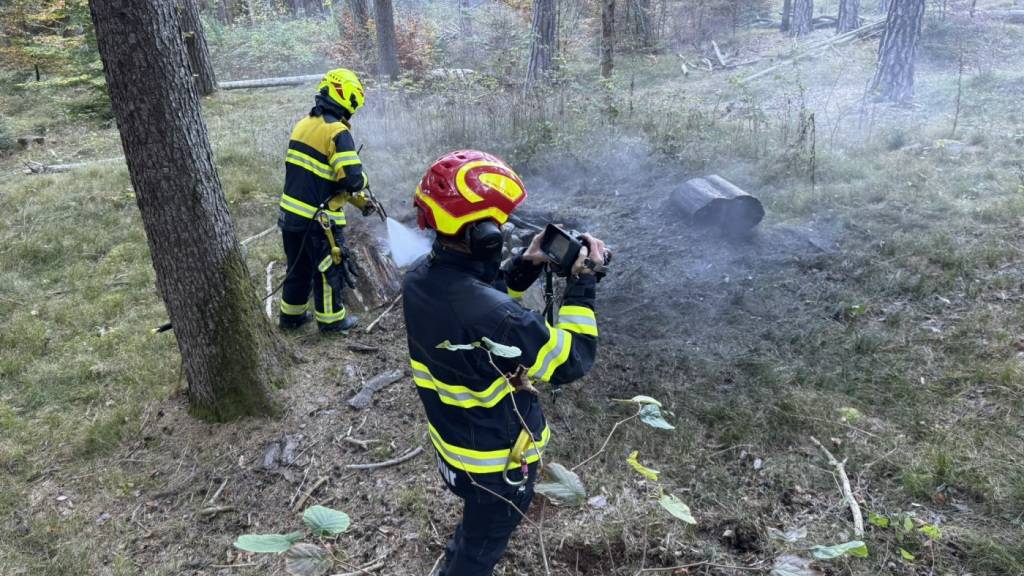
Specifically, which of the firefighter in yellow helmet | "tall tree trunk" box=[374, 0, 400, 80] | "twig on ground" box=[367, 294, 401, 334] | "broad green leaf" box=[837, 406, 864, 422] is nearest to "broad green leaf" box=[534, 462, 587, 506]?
"broad green leaf" box=[837, 406, 864, 422]

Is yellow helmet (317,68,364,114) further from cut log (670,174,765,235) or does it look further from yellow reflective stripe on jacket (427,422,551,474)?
cut log (670,174,765,235)

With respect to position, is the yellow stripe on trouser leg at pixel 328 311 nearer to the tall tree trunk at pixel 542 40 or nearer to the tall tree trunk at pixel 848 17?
the tall tree trunk at pixel 542 40

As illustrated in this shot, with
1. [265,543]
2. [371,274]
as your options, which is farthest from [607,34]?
[265,543]

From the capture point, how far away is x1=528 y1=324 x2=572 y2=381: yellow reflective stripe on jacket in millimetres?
2242

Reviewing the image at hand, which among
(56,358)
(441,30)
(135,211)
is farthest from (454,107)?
(441,30)

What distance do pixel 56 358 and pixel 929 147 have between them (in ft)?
33.0

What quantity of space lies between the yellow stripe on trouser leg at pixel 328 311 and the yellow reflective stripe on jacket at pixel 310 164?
0.87 m

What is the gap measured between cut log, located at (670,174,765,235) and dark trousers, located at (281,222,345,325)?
360cm

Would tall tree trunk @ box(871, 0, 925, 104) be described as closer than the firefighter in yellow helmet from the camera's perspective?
No

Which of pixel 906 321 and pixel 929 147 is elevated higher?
pixel 929 147

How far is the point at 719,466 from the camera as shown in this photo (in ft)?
12.2

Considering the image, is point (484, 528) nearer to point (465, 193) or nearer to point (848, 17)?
point (465, 193)

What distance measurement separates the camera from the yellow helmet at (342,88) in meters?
4.80

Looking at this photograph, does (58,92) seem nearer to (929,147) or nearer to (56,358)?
(56,358)
